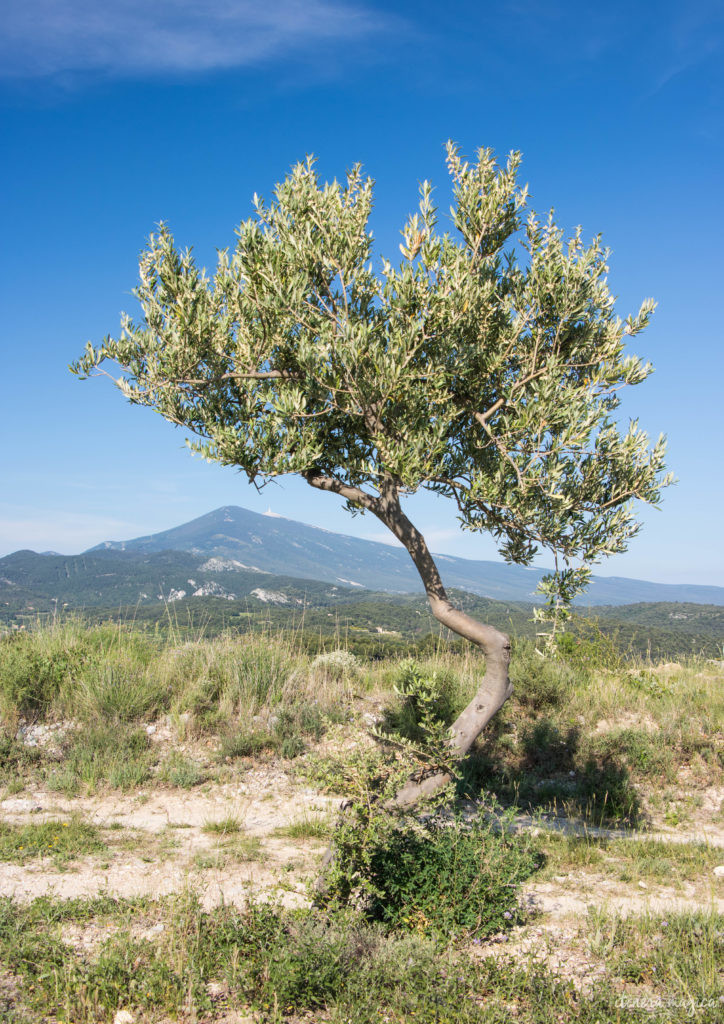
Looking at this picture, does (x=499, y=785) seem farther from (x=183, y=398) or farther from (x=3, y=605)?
(x=3, y=605)

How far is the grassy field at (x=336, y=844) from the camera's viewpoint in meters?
4.57

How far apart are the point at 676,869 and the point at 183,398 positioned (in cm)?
803

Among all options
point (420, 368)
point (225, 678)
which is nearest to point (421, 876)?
point (420, 368)

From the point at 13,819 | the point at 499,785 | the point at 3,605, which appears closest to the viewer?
the point at 13,819

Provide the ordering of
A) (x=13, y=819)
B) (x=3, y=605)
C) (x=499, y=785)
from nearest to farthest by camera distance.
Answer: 1. (x=13, y=819)
2. (x=499, y=785)
3. (x=3, y=605)

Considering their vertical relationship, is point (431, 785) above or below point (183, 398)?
below

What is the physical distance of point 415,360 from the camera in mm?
6625

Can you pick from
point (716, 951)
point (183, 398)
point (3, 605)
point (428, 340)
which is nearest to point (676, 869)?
point (716, 951)

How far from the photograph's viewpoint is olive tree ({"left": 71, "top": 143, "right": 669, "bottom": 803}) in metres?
6.19

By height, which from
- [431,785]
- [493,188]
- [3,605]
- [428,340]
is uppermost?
[493,188]

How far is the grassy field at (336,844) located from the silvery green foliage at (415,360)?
2.31m

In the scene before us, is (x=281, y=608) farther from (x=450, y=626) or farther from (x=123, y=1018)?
(x=123, y=1018)

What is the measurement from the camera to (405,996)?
14.5 ft

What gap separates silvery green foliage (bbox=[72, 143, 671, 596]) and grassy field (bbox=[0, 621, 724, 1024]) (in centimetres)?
231
